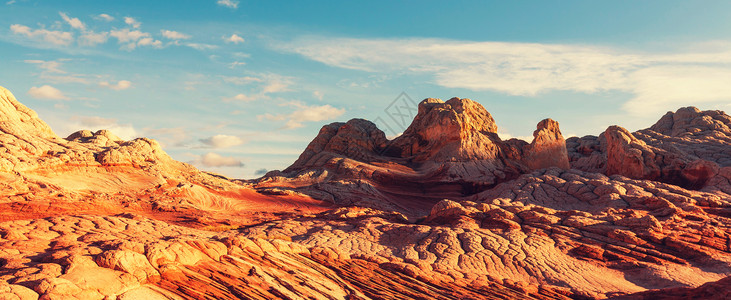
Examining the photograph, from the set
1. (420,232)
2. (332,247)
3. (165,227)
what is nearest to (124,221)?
(165,227)

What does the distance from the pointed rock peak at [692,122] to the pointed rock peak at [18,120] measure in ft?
166

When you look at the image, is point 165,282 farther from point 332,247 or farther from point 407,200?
point 407,200

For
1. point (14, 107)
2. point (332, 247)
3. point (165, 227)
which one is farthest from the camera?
point (14, 107)

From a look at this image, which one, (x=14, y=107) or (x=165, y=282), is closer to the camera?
(x=165, y=282)

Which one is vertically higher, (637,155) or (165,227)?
(637,155)

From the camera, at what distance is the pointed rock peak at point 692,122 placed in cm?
4059

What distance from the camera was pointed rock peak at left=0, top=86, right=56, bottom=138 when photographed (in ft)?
85.1

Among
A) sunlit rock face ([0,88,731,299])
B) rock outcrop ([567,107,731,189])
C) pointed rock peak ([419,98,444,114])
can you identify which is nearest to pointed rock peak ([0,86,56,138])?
sunlit rock face ([0,88,731,299])

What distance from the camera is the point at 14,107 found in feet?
93.2

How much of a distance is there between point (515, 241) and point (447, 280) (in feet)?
17.4

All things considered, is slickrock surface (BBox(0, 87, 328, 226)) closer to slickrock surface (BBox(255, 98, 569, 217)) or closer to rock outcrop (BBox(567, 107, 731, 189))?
slickrock surface (BBox(255, 98, 569, 217))

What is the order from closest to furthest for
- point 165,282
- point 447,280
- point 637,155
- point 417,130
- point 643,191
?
point 165,282, point 447,280, point 643,191, point 637,155, point 417,130

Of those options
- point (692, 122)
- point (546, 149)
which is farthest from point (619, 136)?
point (692, 122)

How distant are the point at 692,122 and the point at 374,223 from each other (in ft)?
121
